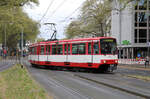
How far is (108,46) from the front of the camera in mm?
20875

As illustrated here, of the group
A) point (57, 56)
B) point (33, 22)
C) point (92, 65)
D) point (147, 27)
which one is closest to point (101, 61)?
point (92, 65)

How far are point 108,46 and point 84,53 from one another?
202 centimetres

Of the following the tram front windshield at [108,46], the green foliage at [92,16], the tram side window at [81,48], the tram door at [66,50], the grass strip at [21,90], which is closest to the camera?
the grass strip at [21,90]

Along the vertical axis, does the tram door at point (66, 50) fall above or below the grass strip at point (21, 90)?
above

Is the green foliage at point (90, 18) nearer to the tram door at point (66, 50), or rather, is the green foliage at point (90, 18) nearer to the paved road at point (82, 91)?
the tram door at point (66, 50)

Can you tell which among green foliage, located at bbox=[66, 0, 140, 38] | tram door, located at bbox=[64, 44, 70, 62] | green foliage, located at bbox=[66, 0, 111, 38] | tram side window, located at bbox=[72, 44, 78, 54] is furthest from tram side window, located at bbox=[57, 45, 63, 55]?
green foliage, located at bbox=[66, 0, 111, 38]

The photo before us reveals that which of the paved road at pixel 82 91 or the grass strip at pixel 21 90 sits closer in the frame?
the grass strip at pixel 21 90

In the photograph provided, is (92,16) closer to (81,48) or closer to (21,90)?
(81,48)

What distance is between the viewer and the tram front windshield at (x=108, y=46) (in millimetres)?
20625

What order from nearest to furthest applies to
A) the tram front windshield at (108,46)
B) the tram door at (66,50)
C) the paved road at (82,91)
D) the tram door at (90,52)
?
the paved road at (82,91)
the tram front windshield at (108,46)
the tram door at (90,52)
the tram door at (66,50)

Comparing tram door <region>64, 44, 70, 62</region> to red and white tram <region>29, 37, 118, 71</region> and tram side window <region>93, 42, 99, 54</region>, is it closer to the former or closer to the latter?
red and white tram <region>29, 37, 118, 71</region>

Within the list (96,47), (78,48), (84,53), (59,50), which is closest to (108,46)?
(96,47)

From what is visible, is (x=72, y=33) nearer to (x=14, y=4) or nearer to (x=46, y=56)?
(x=46, y=56)

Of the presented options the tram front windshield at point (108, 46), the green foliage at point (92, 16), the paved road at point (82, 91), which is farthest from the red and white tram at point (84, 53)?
the green foliage at point (92, 16)
